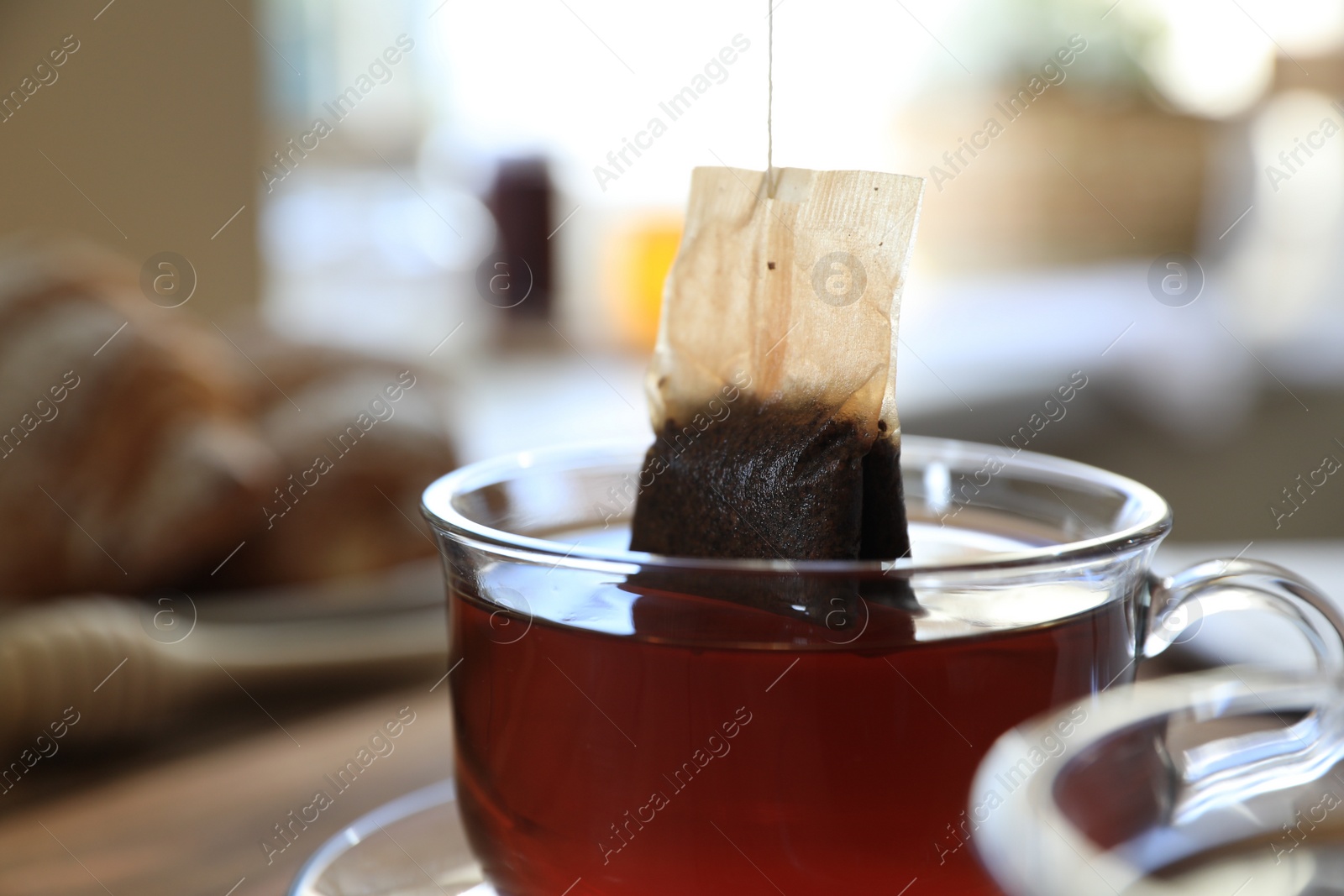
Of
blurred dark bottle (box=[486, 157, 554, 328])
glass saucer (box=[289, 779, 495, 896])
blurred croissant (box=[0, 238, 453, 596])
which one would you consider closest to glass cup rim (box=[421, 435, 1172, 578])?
glass saucer (box=[289, 779, 495, 896])

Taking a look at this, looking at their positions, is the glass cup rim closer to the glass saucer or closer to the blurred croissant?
the glass saucer

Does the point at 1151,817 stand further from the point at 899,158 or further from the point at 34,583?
the point at 899,158

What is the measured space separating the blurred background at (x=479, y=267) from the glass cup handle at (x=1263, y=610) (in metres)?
0.25

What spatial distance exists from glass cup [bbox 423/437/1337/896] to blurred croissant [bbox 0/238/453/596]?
2.30ft

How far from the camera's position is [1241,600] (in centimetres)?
51

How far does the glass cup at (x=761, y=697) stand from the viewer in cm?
40

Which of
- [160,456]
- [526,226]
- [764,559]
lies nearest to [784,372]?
Result: [764,559]

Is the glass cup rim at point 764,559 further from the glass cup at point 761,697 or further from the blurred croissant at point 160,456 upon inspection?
the blurred croissant at point 160,456

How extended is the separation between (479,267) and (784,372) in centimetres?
261

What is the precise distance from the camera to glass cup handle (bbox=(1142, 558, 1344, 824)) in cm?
49

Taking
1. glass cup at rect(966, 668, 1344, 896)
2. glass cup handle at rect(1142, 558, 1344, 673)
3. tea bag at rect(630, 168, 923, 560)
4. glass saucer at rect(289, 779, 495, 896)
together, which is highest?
tea bag at rect(630, 168, 923, 560)

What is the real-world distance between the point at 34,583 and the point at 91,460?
13 centimetres

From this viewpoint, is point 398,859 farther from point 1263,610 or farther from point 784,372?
point 1263,610

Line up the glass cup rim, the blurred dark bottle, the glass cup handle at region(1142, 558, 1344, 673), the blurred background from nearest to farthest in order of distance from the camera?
the glass cup rim
the glass cup handle at region(1142, 558, 1344, 673)
the blurred background
the blurred dark bottle
